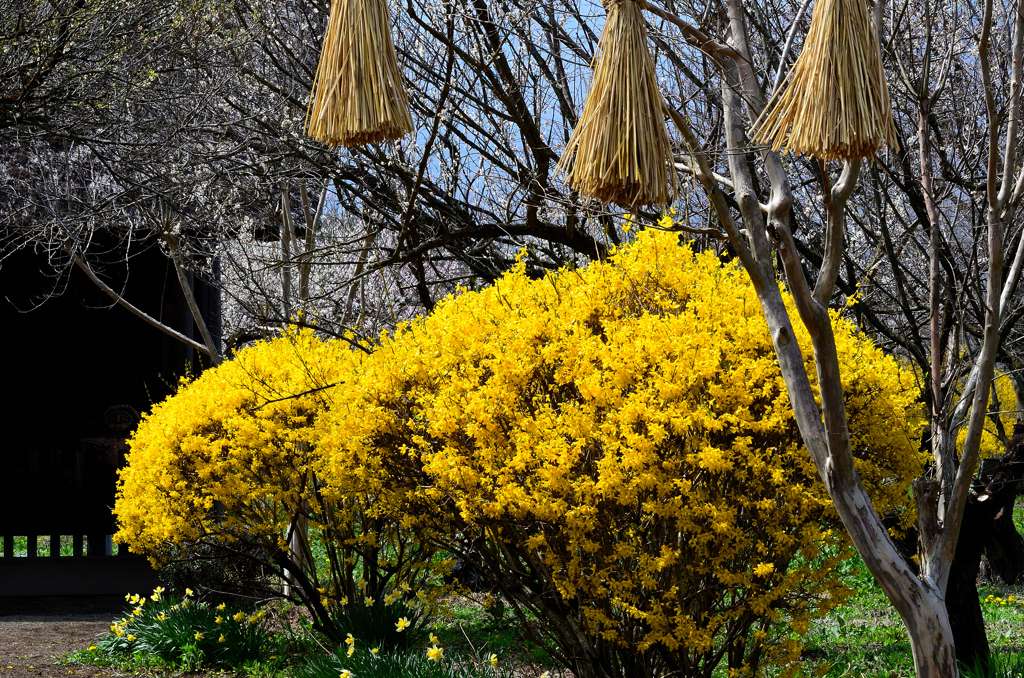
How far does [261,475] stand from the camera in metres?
6.10

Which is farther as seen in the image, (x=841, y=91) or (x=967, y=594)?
(x=967, y=594)

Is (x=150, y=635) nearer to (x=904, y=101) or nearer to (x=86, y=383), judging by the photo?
(x=86, y=383)

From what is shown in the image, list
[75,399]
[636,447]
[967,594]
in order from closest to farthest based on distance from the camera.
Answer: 1. [636,447]
2. [967,594]
3. [75,399]

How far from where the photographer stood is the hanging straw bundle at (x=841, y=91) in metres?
2.24

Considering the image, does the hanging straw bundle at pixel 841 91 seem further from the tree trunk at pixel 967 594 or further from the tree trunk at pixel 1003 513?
the tree trunk at pixel 967 594

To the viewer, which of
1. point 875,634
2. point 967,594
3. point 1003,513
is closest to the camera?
point 967,594

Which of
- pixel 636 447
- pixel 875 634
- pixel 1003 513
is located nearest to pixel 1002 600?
pixel 1003 513

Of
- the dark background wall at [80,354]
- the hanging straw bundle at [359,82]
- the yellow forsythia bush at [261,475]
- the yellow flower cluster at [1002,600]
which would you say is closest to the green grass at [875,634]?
the yellow flower cluster at [1002,600]

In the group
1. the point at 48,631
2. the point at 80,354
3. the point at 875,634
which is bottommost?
the point at 875,634

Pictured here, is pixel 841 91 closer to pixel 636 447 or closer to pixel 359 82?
pixel 359 82

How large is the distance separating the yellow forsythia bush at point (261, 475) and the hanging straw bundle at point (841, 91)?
3.89 m

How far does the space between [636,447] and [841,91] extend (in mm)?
1876

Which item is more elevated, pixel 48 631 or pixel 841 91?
pixel 841 91

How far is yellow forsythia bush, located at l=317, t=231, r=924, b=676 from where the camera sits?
152 inches
